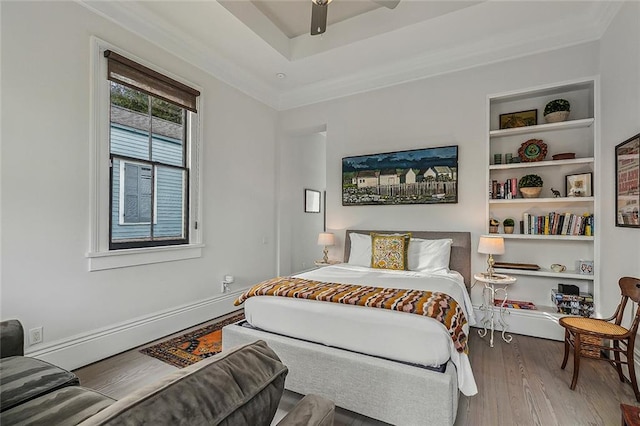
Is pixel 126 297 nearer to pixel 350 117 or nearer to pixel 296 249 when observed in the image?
pixel 296 249

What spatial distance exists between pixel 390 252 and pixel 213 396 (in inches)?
118

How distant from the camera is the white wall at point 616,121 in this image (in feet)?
7.71

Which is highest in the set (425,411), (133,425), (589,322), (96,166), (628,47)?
(628,47)

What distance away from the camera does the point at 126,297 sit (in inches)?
111

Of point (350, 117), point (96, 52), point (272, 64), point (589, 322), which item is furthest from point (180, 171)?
point (589, 322)

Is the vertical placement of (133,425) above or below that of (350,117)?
below

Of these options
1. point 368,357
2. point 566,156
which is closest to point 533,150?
point 566,156

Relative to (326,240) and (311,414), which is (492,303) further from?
(311,414)

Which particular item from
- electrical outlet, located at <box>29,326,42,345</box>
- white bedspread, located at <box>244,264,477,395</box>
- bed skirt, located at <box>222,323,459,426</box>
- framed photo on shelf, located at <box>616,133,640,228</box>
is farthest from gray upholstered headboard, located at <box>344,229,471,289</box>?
electrical outlet, located at <box>29,326,42,345</box>

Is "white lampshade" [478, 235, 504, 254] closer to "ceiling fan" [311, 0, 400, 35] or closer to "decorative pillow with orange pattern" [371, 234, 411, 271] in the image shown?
"decorative pillow with orange pattern" [371, 234, 411, 271]

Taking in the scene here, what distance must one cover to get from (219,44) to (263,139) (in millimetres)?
1412

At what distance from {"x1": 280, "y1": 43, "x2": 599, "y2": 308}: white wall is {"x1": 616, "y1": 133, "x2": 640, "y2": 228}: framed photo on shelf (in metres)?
1.13

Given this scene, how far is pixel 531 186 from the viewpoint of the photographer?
3.27 m

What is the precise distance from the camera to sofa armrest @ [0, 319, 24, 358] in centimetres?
150
